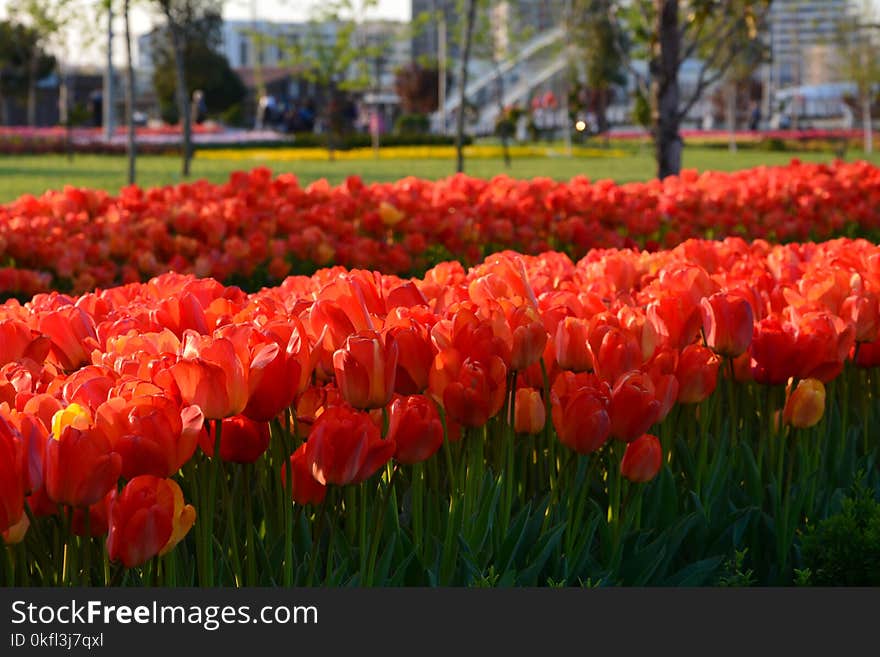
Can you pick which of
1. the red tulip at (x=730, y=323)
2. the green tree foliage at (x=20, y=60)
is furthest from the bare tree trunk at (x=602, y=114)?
the red tulip at (x=730, y=323)

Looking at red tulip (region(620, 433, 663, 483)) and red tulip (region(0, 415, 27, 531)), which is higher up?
red tulip (region(0, 415, 27, 531))

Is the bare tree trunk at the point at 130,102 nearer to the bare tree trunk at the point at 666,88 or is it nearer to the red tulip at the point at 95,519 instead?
the bare tree trunk at the point at 666,88

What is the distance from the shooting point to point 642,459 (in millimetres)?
2451

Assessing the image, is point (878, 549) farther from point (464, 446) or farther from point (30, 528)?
point (30, 528)

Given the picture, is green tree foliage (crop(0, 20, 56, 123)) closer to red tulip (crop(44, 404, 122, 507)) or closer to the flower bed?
the flower bed

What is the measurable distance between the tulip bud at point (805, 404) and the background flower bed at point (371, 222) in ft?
12.1

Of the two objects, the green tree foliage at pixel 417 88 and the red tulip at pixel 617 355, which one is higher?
the green tree foliage at pixel 417 88

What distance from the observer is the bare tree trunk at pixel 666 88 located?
12.0 m

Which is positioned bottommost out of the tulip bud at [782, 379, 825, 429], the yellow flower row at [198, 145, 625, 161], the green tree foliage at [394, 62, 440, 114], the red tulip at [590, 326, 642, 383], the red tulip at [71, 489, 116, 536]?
the red tulip at [71, 489, 116, 536]

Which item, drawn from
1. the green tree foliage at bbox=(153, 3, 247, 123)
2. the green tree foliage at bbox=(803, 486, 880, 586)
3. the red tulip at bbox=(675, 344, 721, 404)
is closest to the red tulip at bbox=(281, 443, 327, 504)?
the red tulip at bbox=(675, 344, 721, 404)

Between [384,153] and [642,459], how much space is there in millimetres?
37557

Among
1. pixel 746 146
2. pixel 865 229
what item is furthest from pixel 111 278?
pixel 746 146

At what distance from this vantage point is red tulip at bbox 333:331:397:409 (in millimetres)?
2135

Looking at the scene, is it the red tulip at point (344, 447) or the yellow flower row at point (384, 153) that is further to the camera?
the yellow flower row at point (384, 153)
